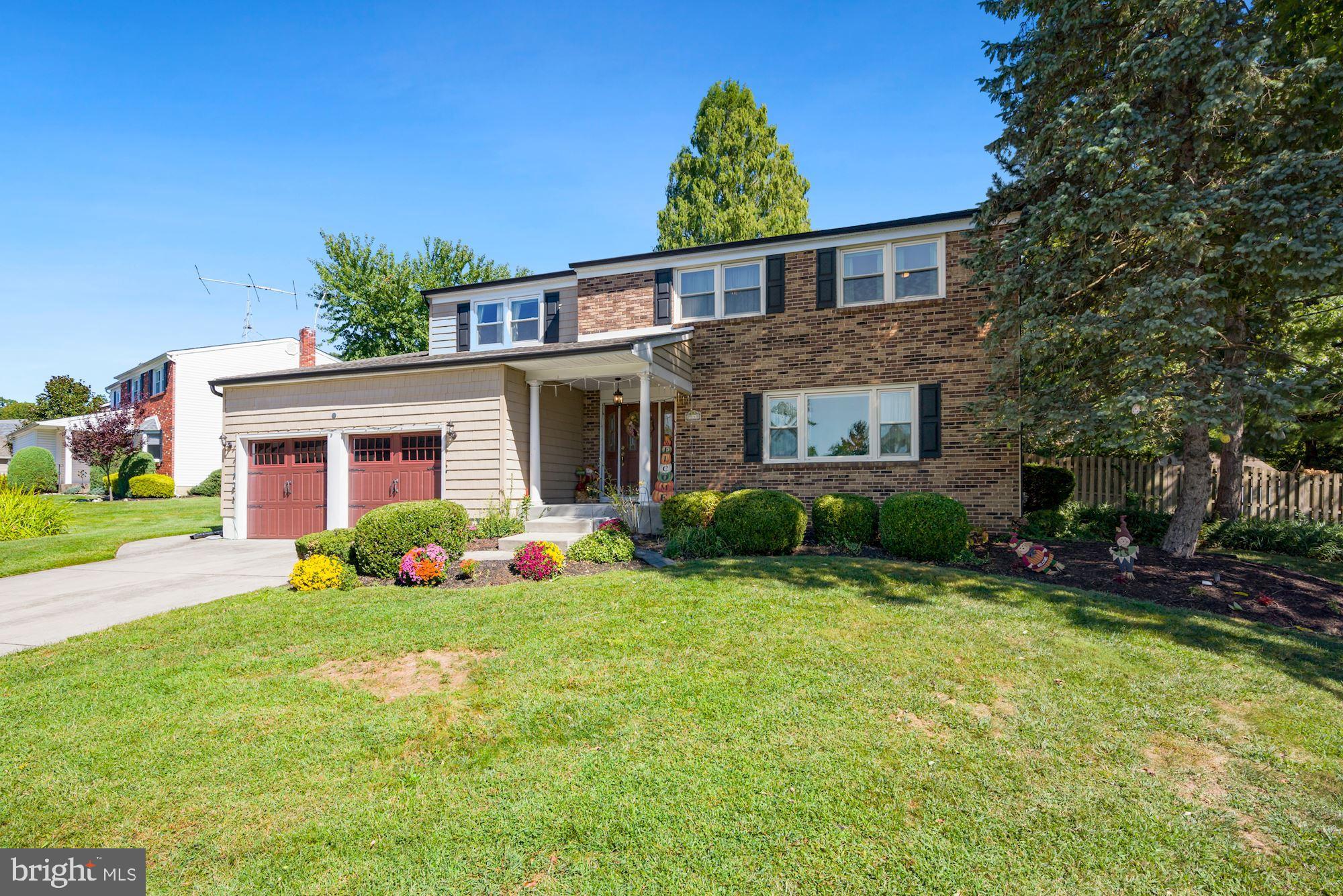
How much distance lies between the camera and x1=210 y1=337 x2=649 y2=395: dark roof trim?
442 inches

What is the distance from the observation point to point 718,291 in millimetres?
13211

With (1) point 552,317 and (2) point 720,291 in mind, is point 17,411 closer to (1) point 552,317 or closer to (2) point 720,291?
(1) point 552,317

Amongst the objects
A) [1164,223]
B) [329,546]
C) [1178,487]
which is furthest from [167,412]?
[1178,487]

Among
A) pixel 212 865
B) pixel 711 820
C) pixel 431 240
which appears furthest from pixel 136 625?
pixel 431 240

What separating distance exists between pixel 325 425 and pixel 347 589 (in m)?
6.75

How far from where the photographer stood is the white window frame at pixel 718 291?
1292 centimetres

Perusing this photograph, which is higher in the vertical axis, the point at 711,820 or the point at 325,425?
the point at 325,425

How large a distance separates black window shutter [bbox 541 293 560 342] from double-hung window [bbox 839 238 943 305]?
668 cm

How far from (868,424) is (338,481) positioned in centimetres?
1101

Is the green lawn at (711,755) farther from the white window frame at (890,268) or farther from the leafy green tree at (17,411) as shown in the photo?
the leafy green tree at (17,411)

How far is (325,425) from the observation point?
13.3 metres

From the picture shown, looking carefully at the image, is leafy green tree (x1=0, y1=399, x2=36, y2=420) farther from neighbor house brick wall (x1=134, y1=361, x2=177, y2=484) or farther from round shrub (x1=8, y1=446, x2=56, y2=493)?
neighbor house brick wall (x1=134, y1=361, x2=177, y2=484)

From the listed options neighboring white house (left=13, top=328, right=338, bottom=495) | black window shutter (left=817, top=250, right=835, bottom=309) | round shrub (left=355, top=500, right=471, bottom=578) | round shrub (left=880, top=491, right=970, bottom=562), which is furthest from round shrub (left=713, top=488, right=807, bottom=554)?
neighboring white house (left=13, top=328, right=338, bottom=495)

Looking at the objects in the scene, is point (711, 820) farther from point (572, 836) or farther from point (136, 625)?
point (136, 625)
